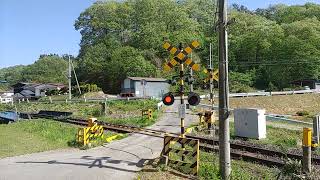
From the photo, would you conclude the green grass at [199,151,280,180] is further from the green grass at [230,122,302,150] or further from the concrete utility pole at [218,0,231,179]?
the green grass at [230,122,302,150]

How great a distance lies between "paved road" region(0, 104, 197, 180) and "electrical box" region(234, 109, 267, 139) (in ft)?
14.4

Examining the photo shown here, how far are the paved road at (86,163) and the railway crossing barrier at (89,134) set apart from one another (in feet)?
2.75

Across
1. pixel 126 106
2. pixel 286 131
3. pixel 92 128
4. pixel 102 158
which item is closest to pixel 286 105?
pixel 126 106

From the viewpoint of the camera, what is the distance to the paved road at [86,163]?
1089 centimetres

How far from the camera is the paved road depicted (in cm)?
1089

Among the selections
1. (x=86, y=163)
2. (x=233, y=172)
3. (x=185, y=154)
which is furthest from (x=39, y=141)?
(x=233, y=172)

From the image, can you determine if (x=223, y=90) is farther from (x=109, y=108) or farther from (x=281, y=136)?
(x=109, y=108)

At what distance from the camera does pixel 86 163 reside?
489 inches

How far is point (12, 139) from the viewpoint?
19.1m

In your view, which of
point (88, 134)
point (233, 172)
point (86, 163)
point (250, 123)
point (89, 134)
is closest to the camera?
point (233, 172)

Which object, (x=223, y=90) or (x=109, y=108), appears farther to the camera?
(x=109, y=108)

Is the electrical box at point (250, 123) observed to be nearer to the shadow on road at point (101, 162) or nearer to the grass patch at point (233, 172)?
the grass patch at point (233, 172)

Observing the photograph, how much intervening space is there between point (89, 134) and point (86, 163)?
14.2 feet

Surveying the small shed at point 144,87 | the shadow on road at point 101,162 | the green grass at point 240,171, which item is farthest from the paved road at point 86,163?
the small shed at point 144,87
